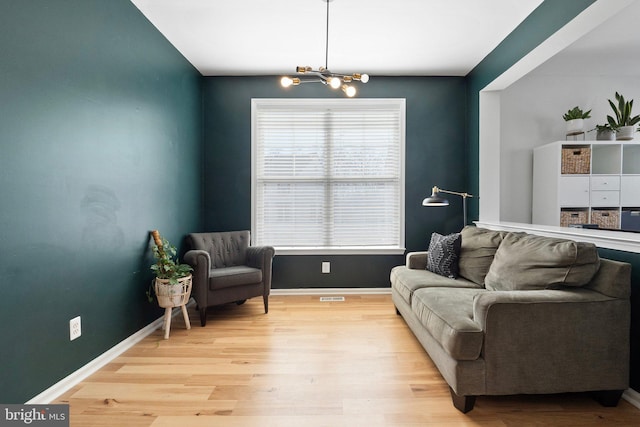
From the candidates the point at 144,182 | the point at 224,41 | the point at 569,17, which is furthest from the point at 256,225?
the point at 569,17

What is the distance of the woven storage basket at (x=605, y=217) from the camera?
3.68 meters

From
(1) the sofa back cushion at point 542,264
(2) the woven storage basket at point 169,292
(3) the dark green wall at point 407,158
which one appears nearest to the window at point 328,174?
(3) the dark green wall at point 407,158

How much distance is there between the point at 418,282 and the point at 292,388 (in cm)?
135

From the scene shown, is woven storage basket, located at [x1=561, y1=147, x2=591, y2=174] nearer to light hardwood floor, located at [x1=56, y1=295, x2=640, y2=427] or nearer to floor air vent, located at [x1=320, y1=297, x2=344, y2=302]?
light hardwood floor, located at [x1=56, y1=295, x2=640, y2=427]

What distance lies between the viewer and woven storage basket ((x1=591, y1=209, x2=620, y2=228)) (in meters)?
3.68

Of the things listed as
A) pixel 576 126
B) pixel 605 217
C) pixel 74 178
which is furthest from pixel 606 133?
pixel 74 178

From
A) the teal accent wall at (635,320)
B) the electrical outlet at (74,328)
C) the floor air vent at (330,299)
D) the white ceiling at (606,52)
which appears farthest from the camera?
the floor air vent at (330,299)

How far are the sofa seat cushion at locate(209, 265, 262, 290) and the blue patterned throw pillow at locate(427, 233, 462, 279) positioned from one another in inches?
69.8

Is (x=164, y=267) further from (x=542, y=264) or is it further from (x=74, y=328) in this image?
(x=542, y=264)

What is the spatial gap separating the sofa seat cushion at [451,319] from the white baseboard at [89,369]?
7.52 ft

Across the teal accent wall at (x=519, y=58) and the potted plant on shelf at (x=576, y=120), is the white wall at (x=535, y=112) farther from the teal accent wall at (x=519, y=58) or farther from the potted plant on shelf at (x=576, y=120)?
the teal accent wall at (x=519, y=58)

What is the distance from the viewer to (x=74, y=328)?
2047 millimetres

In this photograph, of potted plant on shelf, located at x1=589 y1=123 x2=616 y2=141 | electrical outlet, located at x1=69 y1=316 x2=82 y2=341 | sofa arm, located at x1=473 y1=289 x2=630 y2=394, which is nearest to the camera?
sofa arm, located at x1=473 y1=289 x2=630 y2=394

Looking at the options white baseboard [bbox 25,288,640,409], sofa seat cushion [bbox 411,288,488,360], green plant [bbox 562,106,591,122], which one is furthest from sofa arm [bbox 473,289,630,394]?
green plant [bbox 562,106,591,122]
